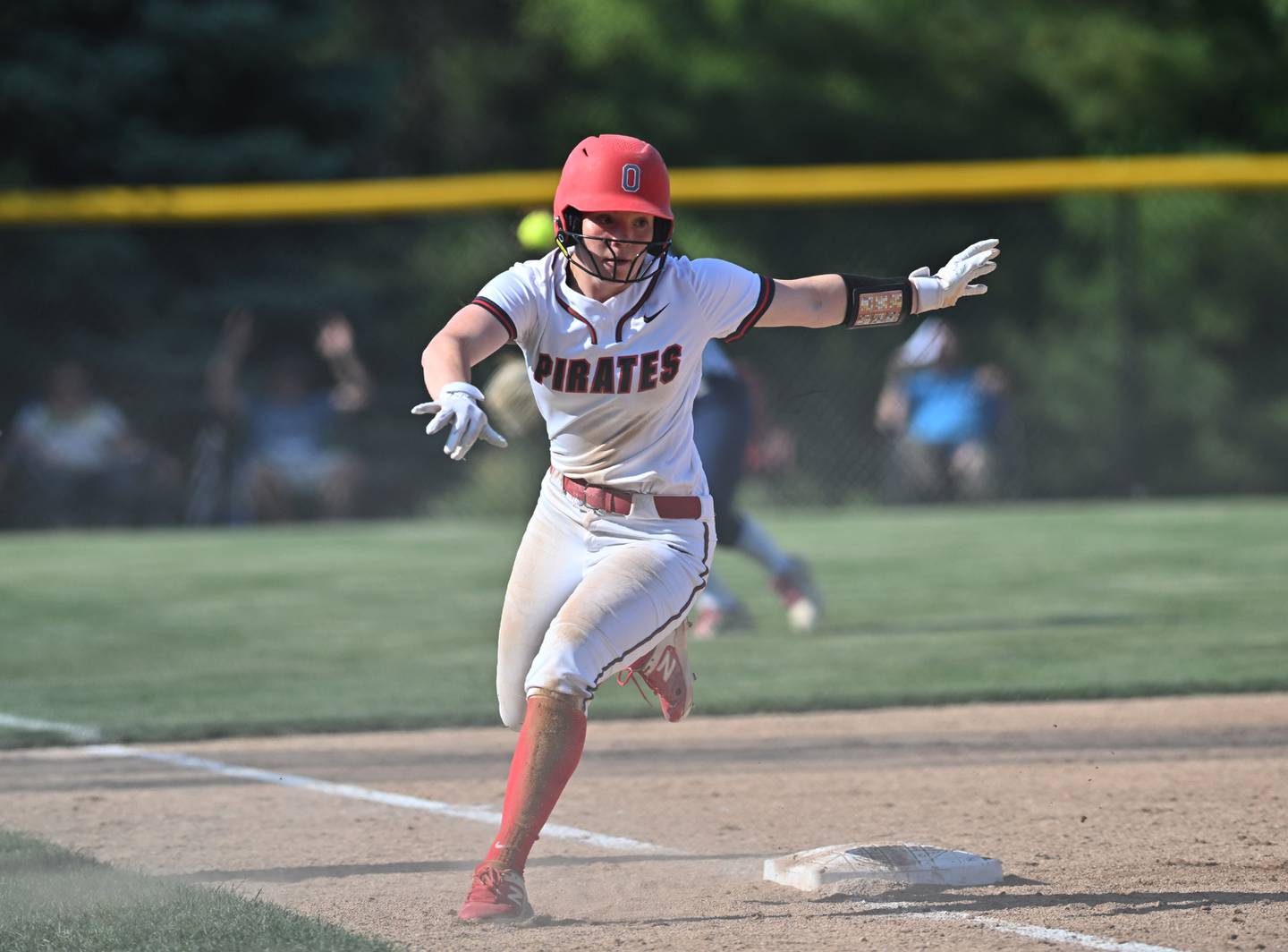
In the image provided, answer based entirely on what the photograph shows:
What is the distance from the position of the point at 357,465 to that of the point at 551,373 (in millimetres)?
11789

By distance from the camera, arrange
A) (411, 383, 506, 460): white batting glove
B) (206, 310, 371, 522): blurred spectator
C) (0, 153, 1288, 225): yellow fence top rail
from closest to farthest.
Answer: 1. (411, 383, 506, 460): white batting glove
2. (0, 153, 1288, 225): yellow fence top rail
3. (206, 310, 371, 522): blurred spectator

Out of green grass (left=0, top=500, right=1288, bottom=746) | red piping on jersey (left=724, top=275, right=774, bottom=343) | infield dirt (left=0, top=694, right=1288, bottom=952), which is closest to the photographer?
infield dirt (left=0, top=694, right=1288, bottom=952)

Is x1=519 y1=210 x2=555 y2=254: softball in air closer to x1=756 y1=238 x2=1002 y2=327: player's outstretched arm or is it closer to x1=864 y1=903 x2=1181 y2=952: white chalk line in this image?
x1=756 y1=238 x2=1002 y2=327: player's outstretched arm

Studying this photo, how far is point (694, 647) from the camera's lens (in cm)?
948

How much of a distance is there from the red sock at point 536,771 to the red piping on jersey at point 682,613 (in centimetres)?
12

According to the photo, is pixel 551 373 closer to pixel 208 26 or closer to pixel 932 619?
pixel 932 619

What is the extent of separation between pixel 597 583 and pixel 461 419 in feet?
2.41

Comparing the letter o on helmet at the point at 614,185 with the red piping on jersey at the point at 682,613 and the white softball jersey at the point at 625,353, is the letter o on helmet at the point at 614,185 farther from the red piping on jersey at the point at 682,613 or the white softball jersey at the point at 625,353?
the red piping on jersey at the point at 682,613

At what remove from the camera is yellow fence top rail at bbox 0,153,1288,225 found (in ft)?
50.2

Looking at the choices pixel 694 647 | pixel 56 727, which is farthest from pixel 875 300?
pixel 694 647

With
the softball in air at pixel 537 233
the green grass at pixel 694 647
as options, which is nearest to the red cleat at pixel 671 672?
the green grass at pixel 694 647

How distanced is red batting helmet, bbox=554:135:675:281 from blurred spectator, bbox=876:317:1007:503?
11260mm

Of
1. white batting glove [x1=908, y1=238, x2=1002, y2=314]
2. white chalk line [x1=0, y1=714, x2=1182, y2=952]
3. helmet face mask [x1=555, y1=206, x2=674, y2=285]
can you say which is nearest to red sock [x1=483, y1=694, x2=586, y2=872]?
white chalk line [x1=0, y1=714, x2=1182, y2=952]

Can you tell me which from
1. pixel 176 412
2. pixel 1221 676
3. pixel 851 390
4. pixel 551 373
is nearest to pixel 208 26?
pixel 176 412
